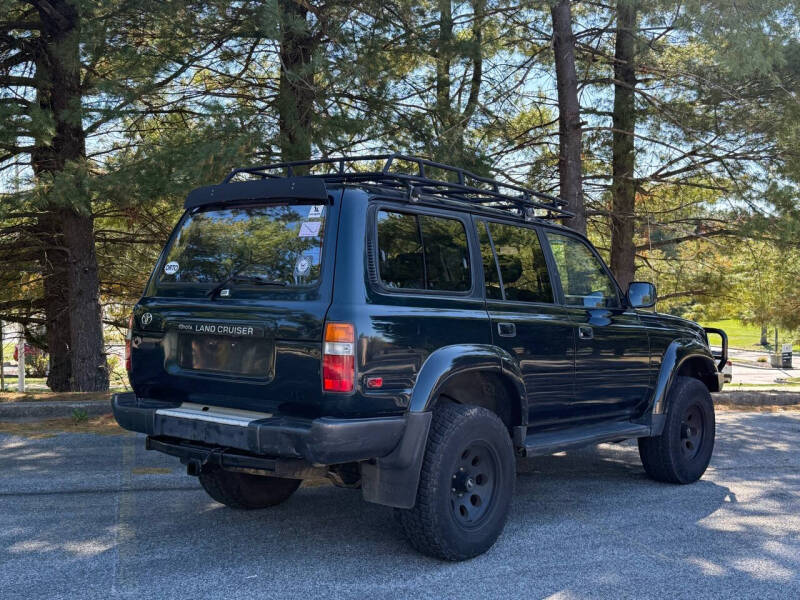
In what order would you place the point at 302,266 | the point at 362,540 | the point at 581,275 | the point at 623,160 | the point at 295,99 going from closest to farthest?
1. the point at 302,266
2. the point at 362,540
3. the point at 581,275
4. the point at 295,99
5. the point at 623,160

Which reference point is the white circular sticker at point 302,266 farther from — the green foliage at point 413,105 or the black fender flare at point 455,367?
the green foliage at point 413,105

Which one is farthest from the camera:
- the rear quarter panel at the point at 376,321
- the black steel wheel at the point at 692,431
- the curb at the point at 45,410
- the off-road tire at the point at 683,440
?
the curb at the point at 45,410

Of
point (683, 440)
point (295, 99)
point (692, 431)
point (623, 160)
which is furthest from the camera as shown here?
point (623, 160)

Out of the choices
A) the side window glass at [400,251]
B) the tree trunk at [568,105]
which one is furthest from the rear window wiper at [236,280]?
the tree trunk at [568,105]

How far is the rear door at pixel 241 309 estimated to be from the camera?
400 cm

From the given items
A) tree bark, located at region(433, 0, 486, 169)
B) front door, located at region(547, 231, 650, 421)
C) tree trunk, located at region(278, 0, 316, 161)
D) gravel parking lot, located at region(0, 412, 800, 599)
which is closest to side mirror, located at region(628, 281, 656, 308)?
front door, located at region(547, 231, 650, 421)

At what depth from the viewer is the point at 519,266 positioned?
5.25 metres

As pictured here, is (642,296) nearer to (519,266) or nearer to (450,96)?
(519,266)

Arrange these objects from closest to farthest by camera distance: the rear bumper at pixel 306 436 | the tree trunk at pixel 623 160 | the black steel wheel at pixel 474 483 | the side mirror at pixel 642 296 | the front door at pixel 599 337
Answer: the rear bumper at pixel 306 436 → the black steel wheel at pixel 474 483 → the front door at pixel 599 337 → the side mirror at pixel 642 296 → the tree trunk at pixel 623 160

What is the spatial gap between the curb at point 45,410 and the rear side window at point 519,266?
5806 millimetres

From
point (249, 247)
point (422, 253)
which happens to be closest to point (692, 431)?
point (422, 253)

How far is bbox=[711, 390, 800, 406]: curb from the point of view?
1188 cm

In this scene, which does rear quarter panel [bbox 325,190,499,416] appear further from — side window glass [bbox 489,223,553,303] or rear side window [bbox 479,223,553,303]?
side window glass [bbox 489,223,553,303]

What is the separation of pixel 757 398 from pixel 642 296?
7.31 meters
